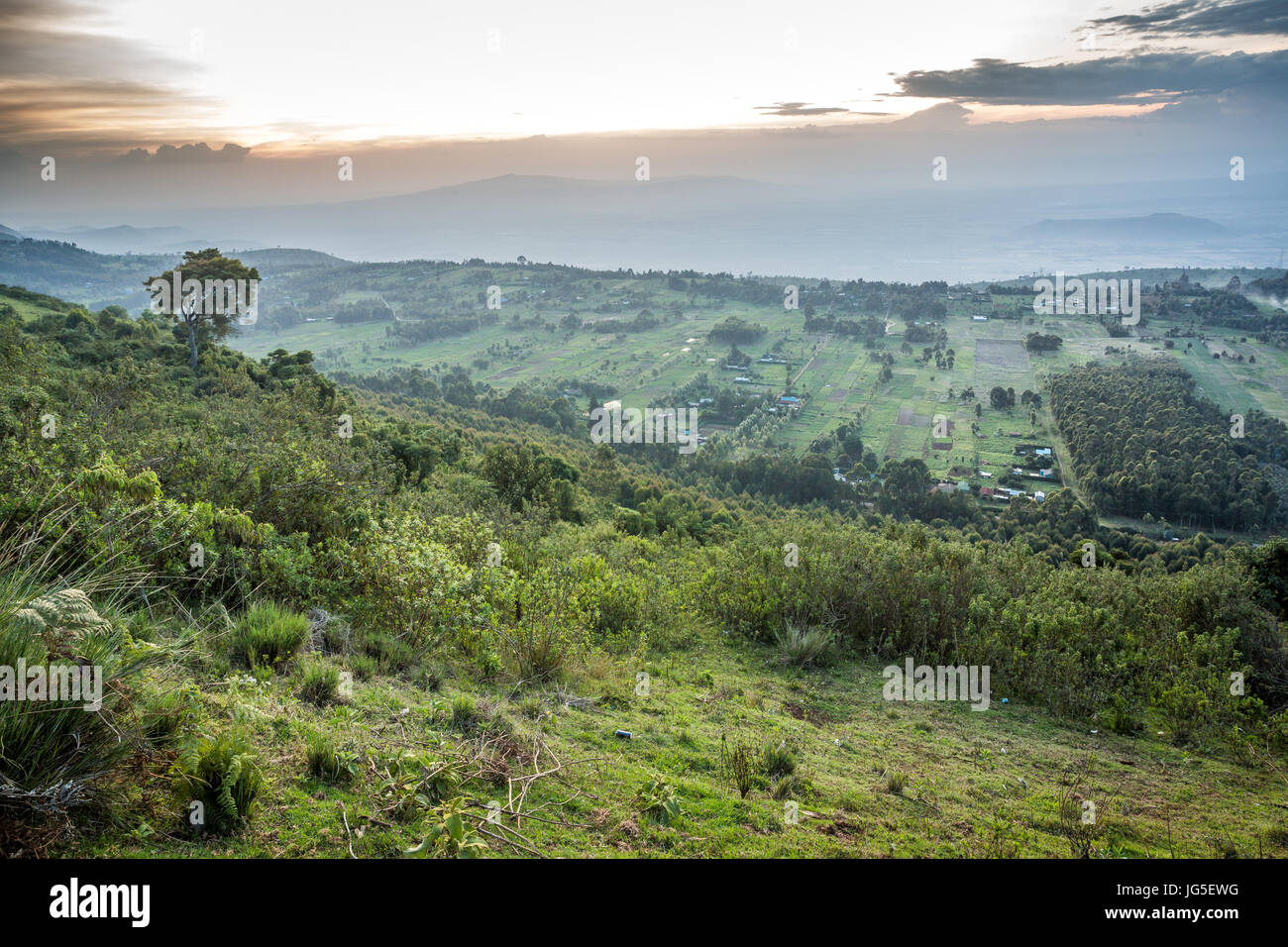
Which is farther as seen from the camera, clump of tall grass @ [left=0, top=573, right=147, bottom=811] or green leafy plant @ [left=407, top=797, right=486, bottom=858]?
green leafy plant @ [left=407, top=797, right=486, bottom=858]

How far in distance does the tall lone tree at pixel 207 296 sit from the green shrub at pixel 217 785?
3113cm

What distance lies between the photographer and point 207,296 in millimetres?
30094

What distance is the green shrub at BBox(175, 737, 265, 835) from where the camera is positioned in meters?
3.16

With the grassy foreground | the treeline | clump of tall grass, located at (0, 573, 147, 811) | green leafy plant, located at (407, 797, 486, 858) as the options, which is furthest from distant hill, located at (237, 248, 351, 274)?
green leafy plant, located at (407, 797, 486, 858)

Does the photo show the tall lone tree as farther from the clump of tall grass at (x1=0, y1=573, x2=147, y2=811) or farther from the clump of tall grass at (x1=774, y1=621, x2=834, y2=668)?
the clump of tall grass at (x1=0, y1=573, x2=147, y2=811)

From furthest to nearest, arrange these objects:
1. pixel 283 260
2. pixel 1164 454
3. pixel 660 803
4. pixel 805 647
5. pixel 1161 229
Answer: pixel 1161 229 → pixel 283 260 → pixel 1164 454 → pixel 805 647 → pixel 660 803

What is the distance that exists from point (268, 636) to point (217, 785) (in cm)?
245

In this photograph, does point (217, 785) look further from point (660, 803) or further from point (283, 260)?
point (283, 260)

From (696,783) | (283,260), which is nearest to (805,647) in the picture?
(696,783)

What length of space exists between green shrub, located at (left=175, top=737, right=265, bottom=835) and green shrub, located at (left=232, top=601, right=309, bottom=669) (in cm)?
209

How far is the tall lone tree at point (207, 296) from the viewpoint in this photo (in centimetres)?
2942

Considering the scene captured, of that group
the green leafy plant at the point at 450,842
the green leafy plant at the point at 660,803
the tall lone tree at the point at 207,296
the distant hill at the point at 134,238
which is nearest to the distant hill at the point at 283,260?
the distant hill at the point at 134,238

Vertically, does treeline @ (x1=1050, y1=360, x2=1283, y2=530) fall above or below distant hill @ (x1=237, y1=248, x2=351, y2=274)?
below
